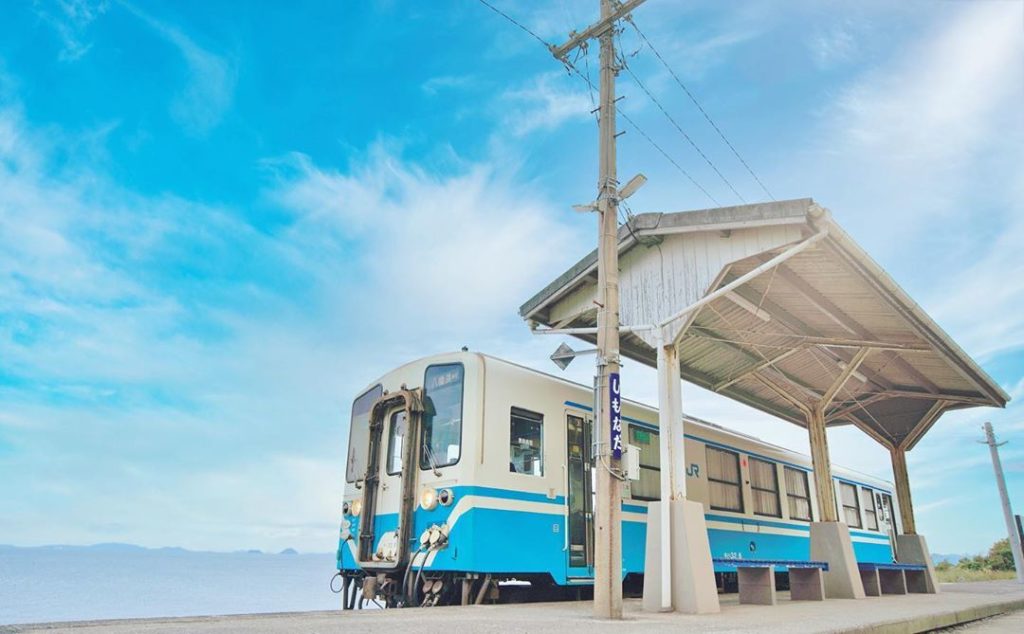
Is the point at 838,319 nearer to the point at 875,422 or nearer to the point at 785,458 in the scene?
the point at 785,458

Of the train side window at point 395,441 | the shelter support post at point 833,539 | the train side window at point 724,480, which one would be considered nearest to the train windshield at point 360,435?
the train side window at point 395,441

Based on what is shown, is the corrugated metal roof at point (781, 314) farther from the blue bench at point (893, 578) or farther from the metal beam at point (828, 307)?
the blue bench at point (893, 578)

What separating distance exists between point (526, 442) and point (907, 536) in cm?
1034

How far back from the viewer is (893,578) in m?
12.4

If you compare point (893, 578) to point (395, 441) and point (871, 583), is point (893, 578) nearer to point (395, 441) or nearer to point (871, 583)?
point (871, 583)

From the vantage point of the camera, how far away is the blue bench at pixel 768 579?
317 inches

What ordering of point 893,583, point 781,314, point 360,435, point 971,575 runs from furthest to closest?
point 971,575
point 893,583
point 781,314
point 360,435

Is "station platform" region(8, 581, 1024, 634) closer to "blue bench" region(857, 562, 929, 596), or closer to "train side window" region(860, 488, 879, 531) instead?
"blue bench" region(857, 562, 929, 596)

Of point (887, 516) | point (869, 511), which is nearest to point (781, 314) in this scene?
point (869, 511)

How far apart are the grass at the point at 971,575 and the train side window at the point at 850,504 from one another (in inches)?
507

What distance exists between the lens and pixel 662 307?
8.09 meters

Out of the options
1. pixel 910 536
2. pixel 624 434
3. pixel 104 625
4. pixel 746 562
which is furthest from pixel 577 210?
pixel 910 536

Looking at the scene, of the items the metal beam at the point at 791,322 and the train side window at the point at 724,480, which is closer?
the metal beam at the point at 791,322

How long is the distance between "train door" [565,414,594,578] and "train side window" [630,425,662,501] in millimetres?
1045
